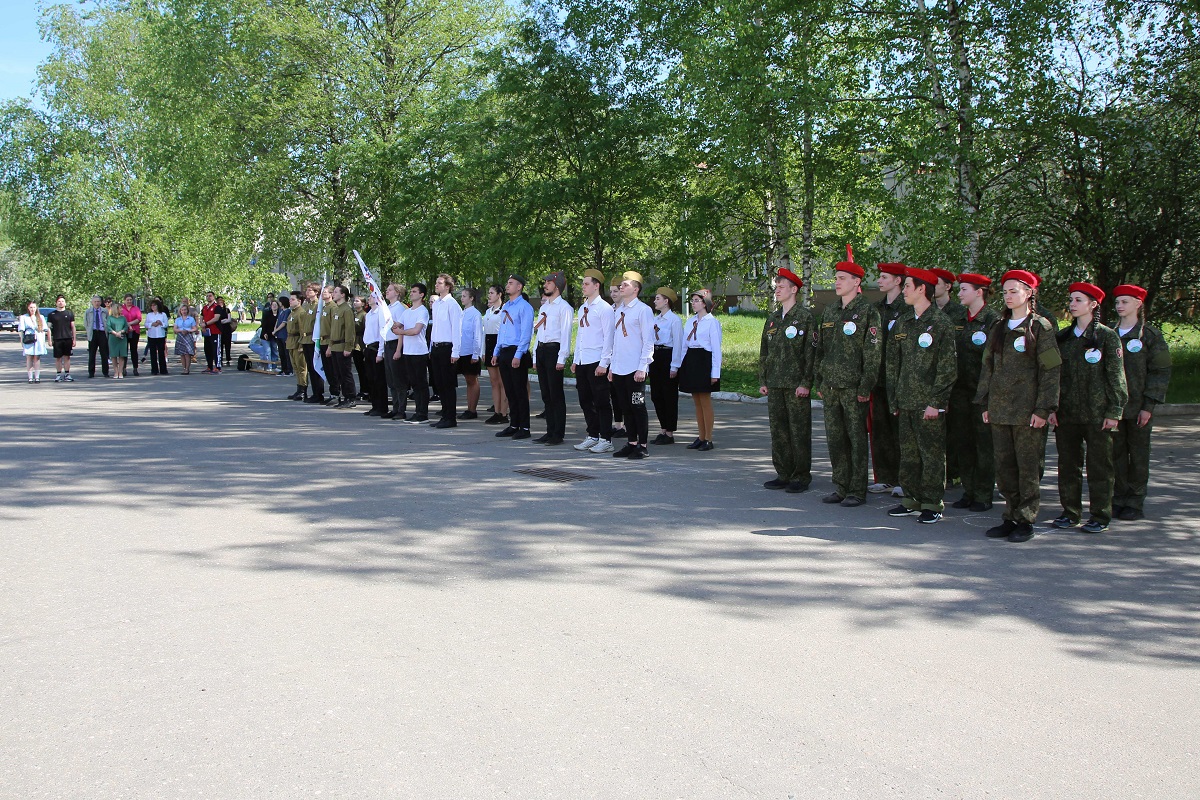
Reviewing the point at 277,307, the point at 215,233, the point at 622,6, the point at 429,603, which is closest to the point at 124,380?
the point at 277,307

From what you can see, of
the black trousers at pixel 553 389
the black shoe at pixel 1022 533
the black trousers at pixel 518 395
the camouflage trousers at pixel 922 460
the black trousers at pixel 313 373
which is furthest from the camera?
the black trousers at pixel 313 373

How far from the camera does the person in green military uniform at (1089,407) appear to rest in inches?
309

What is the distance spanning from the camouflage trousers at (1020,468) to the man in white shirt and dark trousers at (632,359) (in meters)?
4.40

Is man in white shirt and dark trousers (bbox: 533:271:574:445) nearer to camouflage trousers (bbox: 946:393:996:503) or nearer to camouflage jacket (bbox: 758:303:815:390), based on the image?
camouflage jacket (bbox: 758:303:815:390)

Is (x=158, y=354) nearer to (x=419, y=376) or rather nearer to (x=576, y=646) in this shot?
(x=419, y=376)

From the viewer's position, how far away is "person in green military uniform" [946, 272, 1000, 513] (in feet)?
28.5

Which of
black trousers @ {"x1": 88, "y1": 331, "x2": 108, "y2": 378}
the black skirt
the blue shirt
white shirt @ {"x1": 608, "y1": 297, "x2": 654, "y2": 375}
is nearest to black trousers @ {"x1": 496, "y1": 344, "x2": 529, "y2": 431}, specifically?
the blue shirt

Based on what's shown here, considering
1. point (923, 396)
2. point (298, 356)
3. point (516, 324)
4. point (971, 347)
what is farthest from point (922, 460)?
point (298, 356)

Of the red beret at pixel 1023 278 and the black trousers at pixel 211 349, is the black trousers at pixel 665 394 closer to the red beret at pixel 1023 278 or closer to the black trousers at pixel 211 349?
the red beret at pixel 1023 278

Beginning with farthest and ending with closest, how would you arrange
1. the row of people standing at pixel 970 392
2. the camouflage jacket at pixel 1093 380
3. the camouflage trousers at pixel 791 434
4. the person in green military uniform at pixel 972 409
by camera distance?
the camouflage trousers at pixel 791 434, the person in green military uniform at pixel 972 409, the camouflage jacket at pixel 1093 380, the row of people standing at pixel 970 392

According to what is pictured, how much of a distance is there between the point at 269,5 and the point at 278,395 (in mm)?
18586

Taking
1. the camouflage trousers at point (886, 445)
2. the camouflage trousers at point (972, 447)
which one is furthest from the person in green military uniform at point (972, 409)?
the camouflage trousers at point (886, 445)

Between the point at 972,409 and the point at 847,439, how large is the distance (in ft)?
3.99

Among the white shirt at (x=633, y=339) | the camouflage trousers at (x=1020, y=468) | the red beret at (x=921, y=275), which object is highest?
the red beret at (x=921, y=275)
